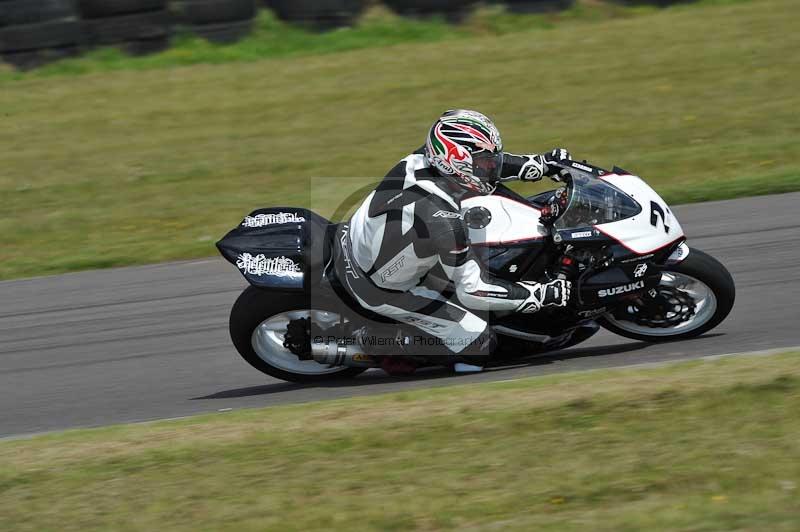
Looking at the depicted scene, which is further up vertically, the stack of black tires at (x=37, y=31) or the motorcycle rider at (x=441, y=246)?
the stack of black tires at (x=37, y=31)

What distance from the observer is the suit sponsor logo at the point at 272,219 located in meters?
6.71

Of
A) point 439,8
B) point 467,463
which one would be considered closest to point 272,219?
point 467,463

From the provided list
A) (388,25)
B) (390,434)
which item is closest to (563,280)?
(390,434)

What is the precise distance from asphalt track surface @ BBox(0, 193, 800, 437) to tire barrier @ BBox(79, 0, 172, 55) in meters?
7.00

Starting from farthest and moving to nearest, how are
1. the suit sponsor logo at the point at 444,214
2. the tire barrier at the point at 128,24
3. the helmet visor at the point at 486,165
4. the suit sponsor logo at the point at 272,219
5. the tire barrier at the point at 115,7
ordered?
the tire barrier at the point at 128,24 < the tire barrier at the point at 115,7 < the suit sponsor logo at the point at 272,219 < the helmet visor at the point at 486,165 < the suit sponsor logo at the point at 444,214

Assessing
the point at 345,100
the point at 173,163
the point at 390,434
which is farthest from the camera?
the point at 345,100

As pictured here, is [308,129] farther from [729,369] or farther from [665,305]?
[729,369]

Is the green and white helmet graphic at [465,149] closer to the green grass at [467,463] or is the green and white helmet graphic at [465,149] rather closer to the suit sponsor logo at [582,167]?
the suit sponsor logo at [582,167]

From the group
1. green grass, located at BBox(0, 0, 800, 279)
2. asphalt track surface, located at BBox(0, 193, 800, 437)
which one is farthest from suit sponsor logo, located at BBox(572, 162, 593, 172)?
green grass, located at BBox(0, 0, 800, 279)

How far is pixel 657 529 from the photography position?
Answer: 4.08 meters

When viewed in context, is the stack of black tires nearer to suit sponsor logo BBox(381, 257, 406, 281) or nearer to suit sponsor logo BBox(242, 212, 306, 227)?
suit sponsor logo BBox(242, 212, 306, 227)

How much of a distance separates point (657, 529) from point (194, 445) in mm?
2505

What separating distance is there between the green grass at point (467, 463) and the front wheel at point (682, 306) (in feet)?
1.90

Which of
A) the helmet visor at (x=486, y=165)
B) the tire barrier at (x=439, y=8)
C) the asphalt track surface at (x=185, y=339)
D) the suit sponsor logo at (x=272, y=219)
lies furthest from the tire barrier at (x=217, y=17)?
the helmet visor at (x=486, y=165)
